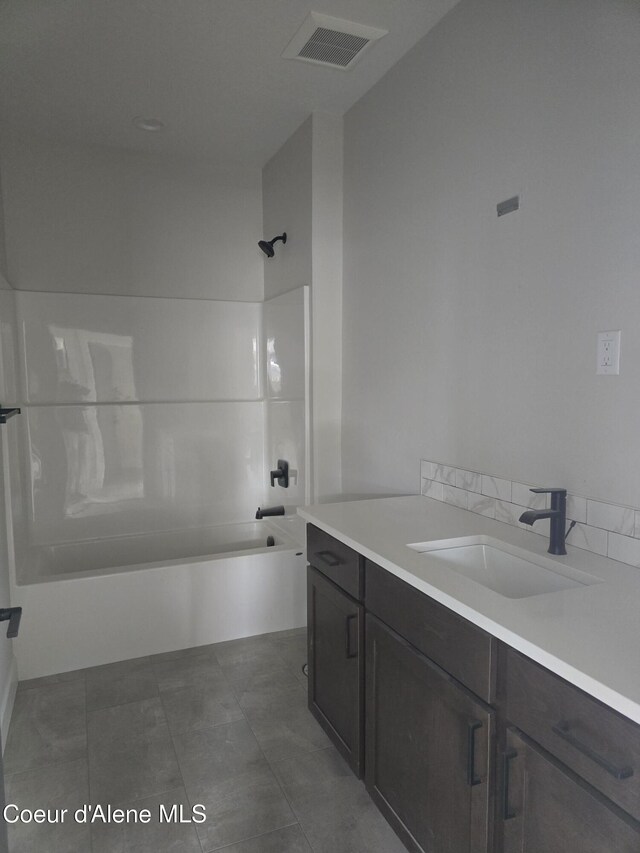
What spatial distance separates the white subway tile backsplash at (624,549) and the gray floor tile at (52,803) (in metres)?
1.73

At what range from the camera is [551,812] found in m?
1.07

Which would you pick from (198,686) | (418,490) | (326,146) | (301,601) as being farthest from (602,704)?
(326,146)

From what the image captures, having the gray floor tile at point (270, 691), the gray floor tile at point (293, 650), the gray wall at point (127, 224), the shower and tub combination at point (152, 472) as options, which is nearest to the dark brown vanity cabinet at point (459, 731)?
the gray floor tile at point (270, 691)

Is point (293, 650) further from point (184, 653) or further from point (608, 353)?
point (608, 353)

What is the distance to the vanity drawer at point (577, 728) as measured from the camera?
91cm

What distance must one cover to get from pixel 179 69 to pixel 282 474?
2102 millimetres

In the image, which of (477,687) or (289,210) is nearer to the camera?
(477,687)

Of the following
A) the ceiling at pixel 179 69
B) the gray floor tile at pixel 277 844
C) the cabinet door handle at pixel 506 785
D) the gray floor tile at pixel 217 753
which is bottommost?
the gray floor tile at pixel 277 844

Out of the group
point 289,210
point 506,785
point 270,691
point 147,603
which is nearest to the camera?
point 506,785

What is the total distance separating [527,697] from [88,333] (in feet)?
10.2

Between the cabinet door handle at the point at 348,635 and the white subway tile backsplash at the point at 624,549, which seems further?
the cabinet door handle at the point at 348,635

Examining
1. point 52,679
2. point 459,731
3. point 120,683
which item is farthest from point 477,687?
point 52,679

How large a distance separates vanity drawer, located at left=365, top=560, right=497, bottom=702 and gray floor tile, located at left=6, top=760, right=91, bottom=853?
1.14 meters

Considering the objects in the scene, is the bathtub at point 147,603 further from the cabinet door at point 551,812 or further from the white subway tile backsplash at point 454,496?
the cabinet door at point 551,812
